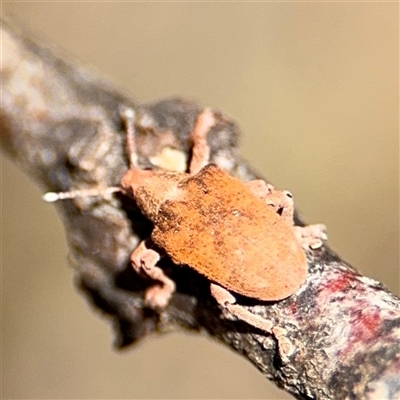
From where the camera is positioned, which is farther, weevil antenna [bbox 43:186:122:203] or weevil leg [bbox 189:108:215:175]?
weevil antenna [bbox 43:186:122:203]

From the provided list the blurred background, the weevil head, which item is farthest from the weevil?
the blurred background

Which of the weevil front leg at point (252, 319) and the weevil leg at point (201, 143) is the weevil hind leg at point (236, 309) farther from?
the weevil leg at point (201, 143)

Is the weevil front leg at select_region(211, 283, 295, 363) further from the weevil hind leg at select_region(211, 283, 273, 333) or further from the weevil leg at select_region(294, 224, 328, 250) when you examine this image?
the weevil leg at select_region(294, 224, 328, 250)

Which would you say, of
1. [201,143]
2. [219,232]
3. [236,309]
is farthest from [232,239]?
[201,143]

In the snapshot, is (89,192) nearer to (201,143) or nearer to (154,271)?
(154,271)

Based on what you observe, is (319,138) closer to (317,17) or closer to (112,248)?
(317,17)

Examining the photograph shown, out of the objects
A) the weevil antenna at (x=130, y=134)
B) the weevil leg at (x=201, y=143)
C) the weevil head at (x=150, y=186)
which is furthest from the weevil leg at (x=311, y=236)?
the weevil antenna at (x=130, y=134)
